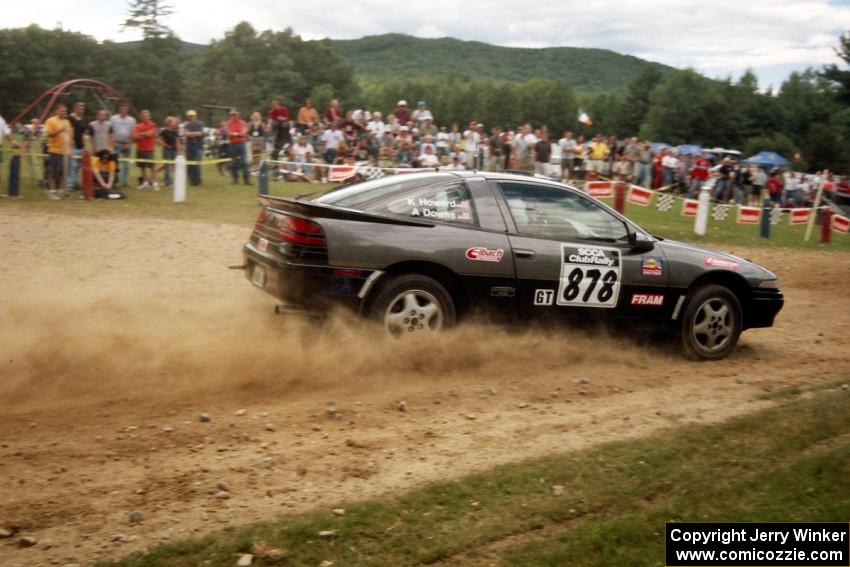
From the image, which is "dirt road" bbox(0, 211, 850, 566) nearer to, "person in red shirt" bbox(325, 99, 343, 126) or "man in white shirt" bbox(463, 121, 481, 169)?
"person in red shirt" bbox(325, 99, 343, 126)

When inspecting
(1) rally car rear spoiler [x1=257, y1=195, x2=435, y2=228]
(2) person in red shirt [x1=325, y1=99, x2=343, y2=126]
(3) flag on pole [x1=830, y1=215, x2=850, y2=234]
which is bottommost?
(3) flag on pole [x1=830, y1=215, x2=850, y2=234]

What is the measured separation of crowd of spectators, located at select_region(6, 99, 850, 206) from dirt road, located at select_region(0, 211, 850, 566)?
9.22m

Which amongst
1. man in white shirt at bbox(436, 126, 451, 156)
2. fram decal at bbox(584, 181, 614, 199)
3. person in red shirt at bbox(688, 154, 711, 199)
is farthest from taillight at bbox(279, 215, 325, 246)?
person in red shirt at bbox(688, 154, 711, 199)

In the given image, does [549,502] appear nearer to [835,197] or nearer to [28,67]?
[835,197]

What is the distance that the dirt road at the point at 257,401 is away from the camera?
14.9 ft

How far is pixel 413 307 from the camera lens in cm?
710

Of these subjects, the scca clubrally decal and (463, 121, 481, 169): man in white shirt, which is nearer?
the scca clubrally decal

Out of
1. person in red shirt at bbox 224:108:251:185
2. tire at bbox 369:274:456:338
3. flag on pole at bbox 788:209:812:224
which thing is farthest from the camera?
person in red shirt at bbox 224:108:251:185

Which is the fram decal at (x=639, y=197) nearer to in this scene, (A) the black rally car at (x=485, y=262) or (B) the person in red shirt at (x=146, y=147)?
(B) the person in red shirt at (x=146, y=147)

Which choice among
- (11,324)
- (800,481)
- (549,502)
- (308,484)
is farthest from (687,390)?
(11,324)

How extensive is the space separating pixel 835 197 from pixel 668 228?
A: 27.1 feet

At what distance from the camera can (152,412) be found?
5844 mm

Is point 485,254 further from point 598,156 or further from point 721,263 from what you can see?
point 598,156

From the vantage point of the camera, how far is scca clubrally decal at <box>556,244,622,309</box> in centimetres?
761
